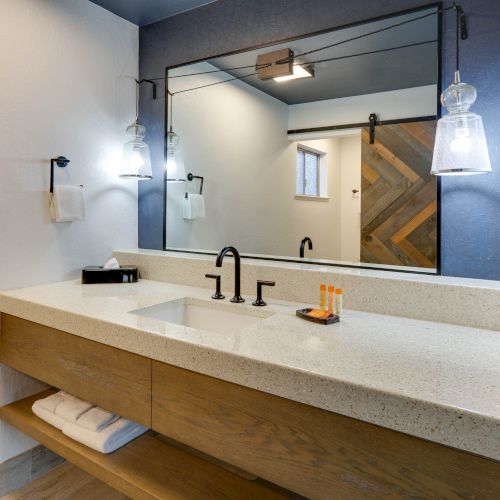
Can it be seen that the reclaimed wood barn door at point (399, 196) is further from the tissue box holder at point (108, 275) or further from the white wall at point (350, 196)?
the tissue box holder at point (108, 275)

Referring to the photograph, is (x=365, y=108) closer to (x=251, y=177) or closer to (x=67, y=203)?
(x=251, y=177)

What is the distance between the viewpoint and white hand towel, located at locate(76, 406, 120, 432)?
4.79 feet

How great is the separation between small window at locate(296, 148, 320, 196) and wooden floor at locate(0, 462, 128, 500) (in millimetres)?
1638

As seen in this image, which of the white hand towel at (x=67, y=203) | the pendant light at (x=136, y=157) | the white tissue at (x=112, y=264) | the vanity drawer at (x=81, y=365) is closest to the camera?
the vanity drawer at (x=81, y=365)

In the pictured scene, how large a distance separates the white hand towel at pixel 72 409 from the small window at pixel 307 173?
4.19ft

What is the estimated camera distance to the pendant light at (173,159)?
2.23 meters

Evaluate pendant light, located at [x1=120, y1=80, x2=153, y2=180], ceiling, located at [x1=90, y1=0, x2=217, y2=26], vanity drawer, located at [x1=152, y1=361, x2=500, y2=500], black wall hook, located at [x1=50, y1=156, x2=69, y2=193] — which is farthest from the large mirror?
vanity drawer, located at [x1=152, y1=361, x2=500, y2=500]

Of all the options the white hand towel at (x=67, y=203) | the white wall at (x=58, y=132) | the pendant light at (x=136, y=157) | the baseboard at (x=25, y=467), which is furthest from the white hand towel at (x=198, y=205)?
the baseboard at (x=25, y=467)

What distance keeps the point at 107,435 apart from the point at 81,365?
27 centimetres

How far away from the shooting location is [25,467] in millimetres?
1865

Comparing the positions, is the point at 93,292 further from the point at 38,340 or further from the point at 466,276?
the point at 466,276

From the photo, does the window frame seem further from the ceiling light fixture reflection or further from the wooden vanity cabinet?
the wooden vanity cabinet

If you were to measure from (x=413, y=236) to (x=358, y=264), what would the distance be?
9.7 inches

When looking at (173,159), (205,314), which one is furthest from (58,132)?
(205,314)
